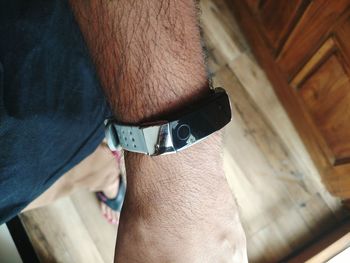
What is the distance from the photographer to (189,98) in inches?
21.1

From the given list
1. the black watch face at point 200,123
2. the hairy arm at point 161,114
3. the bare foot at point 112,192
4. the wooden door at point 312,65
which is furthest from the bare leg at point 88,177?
the wooden door at point 312,65

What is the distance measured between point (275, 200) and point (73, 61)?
968 mm

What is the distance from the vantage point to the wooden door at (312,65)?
40.2 inches

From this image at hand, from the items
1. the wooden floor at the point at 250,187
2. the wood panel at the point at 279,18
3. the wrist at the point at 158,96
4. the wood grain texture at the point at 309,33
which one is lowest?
the wooden floor at the point at 250,187

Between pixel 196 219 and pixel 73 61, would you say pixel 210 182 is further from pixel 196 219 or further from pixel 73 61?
pixel 73 61

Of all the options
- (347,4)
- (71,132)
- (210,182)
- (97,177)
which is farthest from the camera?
(97,177)

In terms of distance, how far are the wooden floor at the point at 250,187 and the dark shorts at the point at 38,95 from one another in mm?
594

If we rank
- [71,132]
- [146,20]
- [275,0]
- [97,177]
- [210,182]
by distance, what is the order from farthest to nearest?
1. [275,0]
2. [97,177]
3. [71,132]
4. [210,182]
5. [146,20]

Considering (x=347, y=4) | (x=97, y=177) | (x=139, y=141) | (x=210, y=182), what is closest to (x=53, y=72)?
(x=139, y=141)

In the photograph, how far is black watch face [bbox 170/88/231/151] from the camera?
52cm

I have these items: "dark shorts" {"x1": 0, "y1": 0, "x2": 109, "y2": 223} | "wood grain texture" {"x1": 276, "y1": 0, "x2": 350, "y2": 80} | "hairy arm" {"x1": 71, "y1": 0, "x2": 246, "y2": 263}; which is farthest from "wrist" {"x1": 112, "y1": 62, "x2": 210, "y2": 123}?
"wood grain texture" {"x1": 276, "y1": 0, "x2": 350, "y2": 80}

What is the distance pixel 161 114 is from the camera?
0.53 m

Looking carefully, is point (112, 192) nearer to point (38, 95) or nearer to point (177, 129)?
point (38, 95)

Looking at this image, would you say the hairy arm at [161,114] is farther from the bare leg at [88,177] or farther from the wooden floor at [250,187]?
the wooden floor at [250,187]
